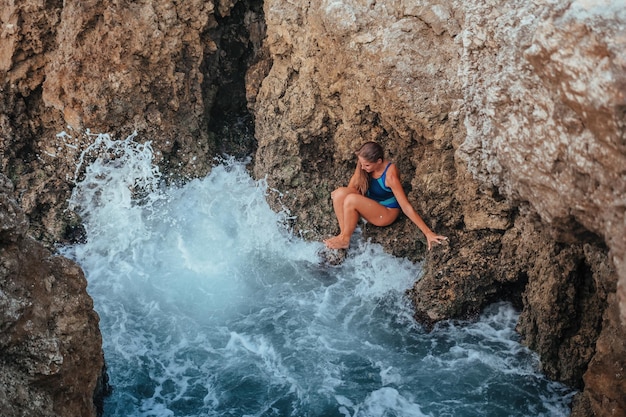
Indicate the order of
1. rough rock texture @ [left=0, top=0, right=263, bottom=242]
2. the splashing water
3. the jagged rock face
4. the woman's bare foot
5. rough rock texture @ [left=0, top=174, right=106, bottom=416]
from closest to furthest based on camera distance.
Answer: the jagged rock face
rough rock texture @ [left=0, top=174, right=106, bottom=416]
the splashing water
the woman's bare foot
rough rock texture @ [left=0, top=0, right=263, bottom=242]

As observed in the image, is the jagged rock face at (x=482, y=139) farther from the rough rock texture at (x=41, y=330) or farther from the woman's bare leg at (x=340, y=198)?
the rough rock texture at (x=41, y=330)

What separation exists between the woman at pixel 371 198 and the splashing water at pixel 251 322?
358mm

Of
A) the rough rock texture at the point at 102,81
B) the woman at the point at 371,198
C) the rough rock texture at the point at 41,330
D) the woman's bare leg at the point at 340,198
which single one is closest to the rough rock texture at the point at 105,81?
the rough rock texture at the point at 102,81

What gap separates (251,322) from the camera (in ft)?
20.7

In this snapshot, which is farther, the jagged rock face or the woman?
the woman

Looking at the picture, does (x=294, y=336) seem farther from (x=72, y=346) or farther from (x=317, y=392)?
(x=72, y=346)

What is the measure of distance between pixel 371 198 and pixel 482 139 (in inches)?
72.2

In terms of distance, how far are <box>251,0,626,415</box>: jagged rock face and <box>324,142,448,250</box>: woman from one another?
0.18 meters

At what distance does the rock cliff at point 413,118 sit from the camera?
3.67 metres

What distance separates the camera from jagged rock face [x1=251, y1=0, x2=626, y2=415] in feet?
11.5

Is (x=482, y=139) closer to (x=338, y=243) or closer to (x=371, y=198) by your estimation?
(x=371, y=198)

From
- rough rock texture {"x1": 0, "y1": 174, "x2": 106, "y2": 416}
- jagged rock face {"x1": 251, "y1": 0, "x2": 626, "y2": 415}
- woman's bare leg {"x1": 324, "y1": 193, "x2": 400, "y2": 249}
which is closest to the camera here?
jagged rock face {"x1": 251, "y1": 0, "x2": 626, "y2": 415}

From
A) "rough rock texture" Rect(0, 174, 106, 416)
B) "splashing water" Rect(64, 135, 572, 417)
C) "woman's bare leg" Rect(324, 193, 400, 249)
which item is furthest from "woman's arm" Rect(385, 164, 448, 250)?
"rough rock texture" Rect(0, 174, 106, 416)

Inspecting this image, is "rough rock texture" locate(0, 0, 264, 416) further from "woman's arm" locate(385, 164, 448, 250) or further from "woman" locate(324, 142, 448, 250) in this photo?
"woman's arm" locate(385, 164, 448, 250)
